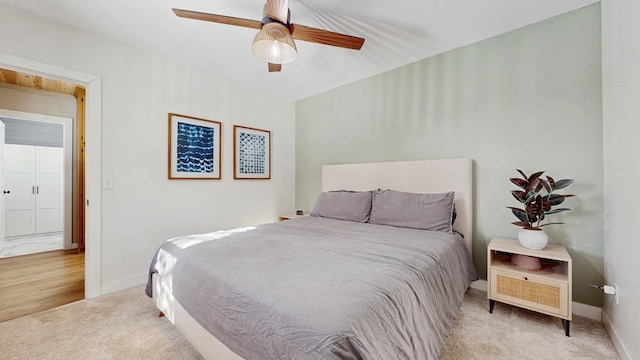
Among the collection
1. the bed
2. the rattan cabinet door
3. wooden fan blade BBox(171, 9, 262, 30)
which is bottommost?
the rattan cabinet door

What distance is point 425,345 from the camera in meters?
1.20

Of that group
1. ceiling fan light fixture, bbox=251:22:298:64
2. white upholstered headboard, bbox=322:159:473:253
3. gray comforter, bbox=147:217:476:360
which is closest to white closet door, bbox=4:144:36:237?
gray comforter, bbox=147:217:476:360

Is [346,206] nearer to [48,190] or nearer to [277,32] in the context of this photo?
[277,32]

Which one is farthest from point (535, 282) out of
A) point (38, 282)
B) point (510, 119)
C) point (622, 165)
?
point (38, 282)

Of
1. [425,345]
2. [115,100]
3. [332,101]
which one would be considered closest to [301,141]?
[332,101]

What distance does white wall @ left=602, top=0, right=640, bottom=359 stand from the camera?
133 centimetres

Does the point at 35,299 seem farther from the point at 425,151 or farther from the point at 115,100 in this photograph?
the point at 425,151

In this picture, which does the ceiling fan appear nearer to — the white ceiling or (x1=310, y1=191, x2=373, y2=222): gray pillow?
the white ceiling

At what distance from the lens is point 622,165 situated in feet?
4.99

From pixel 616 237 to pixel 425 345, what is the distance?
1548mm

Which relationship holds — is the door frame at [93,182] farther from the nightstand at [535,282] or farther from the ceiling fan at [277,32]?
the nightstand at [535,282]

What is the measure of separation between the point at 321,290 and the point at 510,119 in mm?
2433

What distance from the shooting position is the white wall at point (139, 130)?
2236mm

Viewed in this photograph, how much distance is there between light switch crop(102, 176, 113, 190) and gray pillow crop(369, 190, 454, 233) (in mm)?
2704
